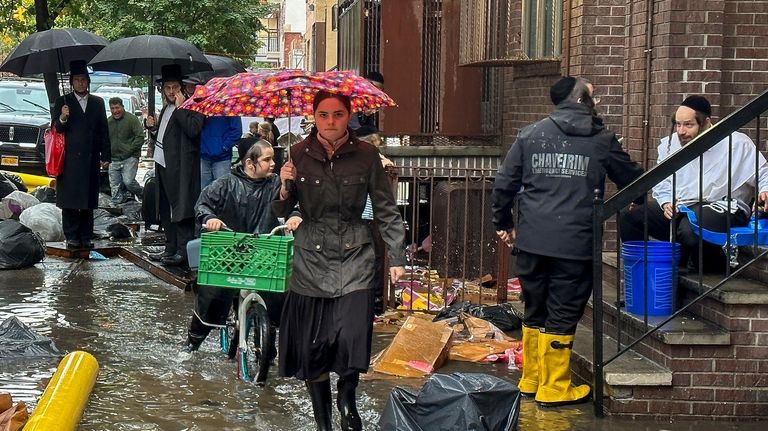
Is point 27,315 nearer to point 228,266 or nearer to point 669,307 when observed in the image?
point 228,266

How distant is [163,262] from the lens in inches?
476

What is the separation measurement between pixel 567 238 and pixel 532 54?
4.95 metres

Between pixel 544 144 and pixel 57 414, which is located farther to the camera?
pixel 544 144

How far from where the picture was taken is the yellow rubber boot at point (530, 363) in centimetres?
707

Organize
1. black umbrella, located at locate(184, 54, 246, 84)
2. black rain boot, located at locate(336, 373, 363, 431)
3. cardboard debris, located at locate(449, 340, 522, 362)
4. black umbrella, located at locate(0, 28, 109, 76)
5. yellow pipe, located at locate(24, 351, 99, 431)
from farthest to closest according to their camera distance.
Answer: black umbrella, located at locate(184, 54, 246, 84), black umbrella, located at locate(0, 28, 109, 76), cardboard debris, located at locate(449, 340, 522, 362), black rain boot, located at locate(336, 373, 363, 431), yellow pipe, located at locate(24, 351, 99, 431)

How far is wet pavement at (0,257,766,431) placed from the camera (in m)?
6.66

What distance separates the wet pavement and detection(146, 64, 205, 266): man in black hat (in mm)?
846

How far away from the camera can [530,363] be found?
23.4ft

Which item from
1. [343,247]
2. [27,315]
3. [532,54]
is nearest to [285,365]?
[343,247]

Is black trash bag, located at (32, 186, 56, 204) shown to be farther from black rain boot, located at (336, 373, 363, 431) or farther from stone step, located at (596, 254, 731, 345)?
black rain boot, located at (336, 373, 363, 431)

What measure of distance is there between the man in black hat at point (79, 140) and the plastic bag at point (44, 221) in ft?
3.59

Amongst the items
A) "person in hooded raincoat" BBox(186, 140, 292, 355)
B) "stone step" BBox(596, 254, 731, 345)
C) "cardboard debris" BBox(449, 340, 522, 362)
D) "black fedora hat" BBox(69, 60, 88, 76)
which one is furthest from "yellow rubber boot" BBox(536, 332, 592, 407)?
"black fedora hat" BBox(69, 60, 88, 76)

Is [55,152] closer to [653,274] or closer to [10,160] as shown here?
[653,274]

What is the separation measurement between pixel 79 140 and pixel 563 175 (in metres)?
7.59
